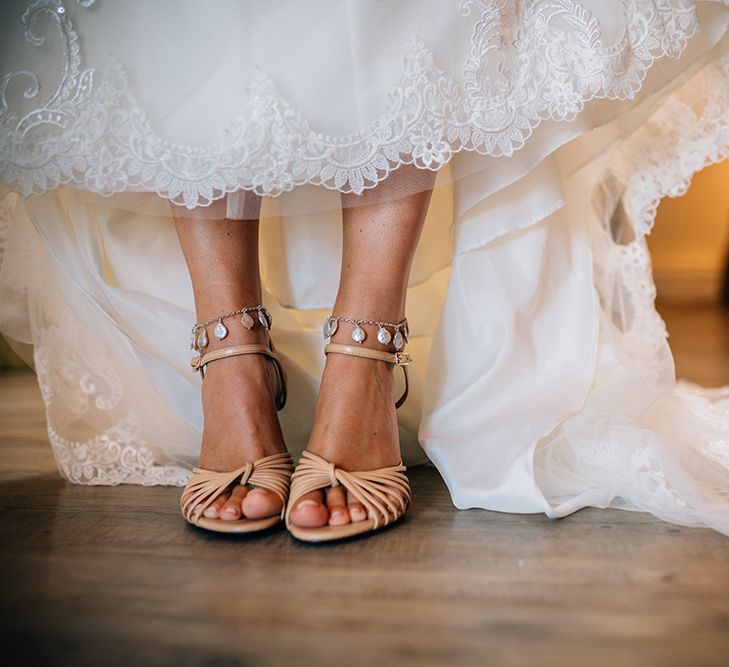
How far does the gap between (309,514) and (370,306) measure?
0.25m

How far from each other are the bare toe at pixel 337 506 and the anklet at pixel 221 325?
0.72 ft

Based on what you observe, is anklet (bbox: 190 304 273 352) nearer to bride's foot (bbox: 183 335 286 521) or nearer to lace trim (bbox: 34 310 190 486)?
bride's foot (bbox: 183 335 286 521)

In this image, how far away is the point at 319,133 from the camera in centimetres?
76

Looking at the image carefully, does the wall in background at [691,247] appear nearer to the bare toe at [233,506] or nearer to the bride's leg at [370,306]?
the bride's leg at [370,306]

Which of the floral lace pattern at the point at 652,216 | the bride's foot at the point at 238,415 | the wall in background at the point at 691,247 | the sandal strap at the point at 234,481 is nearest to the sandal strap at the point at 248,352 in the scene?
the bride's foot at the point at 238,415

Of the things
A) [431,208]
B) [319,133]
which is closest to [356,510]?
[319,133]

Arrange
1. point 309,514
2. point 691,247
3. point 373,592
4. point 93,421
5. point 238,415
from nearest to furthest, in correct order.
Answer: point 373,592 < point 309,514 < point 238,415 < point 93,421 < point 691,247

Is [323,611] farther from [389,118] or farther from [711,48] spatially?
[711,48]

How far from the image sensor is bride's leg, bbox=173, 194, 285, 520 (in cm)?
84

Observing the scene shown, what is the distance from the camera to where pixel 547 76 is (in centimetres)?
79

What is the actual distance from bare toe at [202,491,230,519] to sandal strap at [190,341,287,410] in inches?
6.5

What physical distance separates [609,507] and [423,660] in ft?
1.25

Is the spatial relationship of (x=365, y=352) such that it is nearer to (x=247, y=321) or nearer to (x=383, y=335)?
(x=383, y=335)

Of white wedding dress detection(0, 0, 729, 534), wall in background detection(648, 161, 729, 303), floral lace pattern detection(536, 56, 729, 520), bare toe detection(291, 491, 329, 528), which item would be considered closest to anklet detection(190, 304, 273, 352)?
white wedding dress detection(0, 0, 729, 534)
